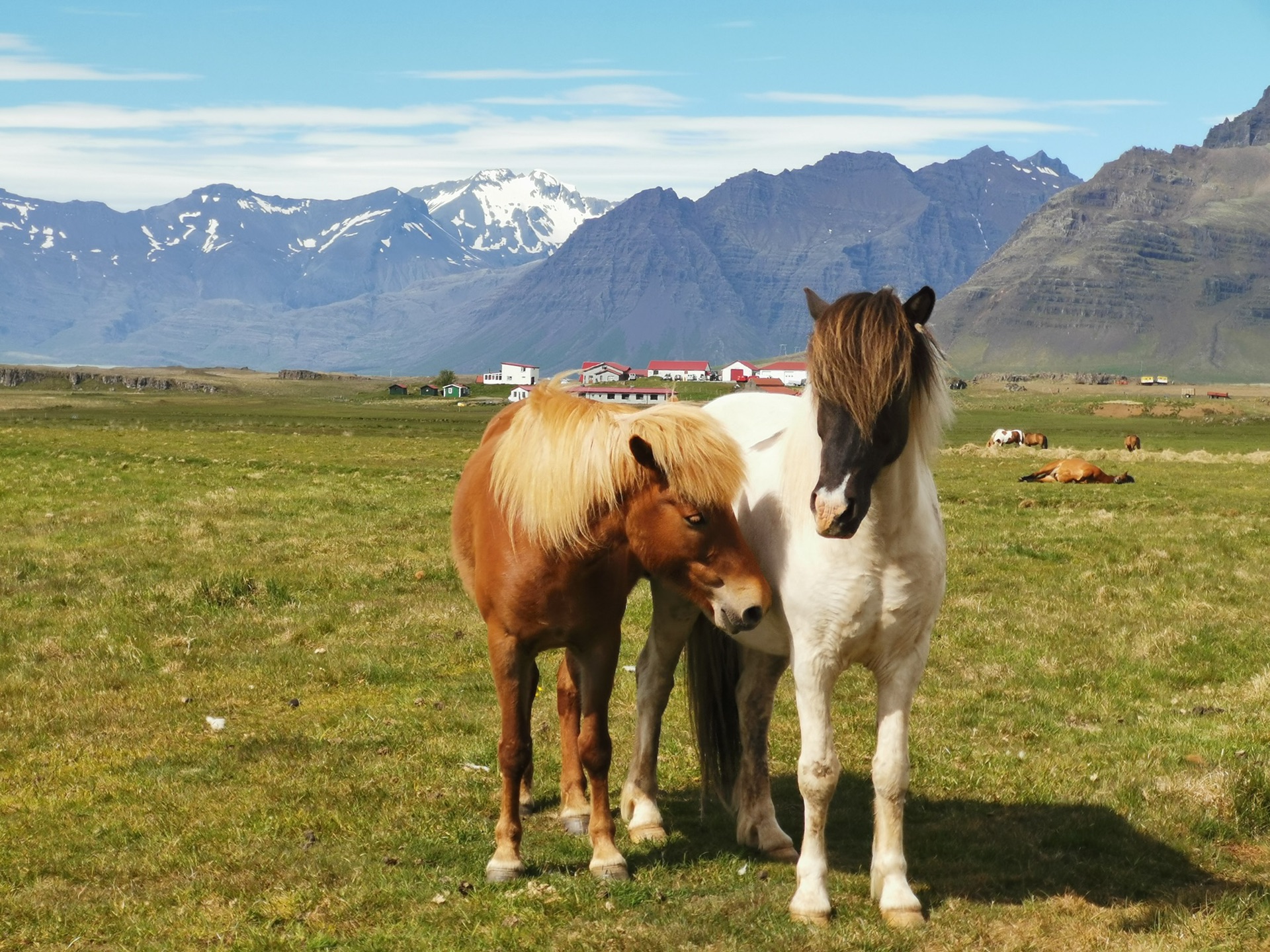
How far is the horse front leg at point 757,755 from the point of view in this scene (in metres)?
8.02

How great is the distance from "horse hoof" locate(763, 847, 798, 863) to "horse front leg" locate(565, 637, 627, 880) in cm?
104

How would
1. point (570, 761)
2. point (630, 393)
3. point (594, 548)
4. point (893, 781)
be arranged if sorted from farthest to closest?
point (630, 393)
point (570, 761)
point (594, 548)
point (893, 781)

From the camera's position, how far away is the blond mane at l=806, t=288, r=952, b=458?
20.4ft

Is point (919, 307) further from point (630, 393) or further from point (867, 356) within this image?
point (630, 393)

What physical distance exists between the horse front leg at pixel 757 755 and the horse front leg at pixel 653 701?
538mm

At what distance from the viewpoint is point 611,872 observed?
7.36m

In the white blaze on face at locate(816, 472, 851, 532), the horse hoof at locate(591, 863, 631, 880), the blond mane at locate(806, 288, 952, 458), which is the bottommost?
the horse hoof at locate(591, 863, 631, 880)

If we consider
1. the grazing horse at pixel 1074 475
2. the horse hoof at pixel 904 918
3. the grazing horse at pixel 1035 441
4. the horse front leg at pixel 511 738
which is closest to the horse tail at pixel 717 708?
the horse front leg at pixel 511 738

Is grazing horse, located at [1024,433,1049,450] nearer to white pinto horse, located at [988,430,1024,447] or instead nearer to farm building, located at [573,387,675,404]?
white pinto horse, located at [988,430,1024,447]

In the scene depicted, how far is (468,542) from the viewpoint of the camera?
28.9ft

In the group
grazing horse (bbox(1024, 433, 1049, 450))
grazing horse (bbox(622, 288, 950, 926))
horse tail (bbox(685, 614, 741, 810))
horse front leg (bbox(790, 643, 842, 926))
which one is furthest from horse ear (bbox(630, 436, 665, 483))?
grazing horse (bbox(1024, 433, 1049, 450))

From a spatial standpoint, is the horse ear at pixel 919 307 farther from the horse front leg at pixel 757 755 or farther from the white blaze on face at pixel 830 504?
the horse front leg at pixel 757 755

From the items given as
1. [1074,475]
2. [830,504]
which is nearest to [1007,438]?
[1074,475]

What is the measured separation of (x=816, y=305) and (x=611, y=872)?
3.65m
